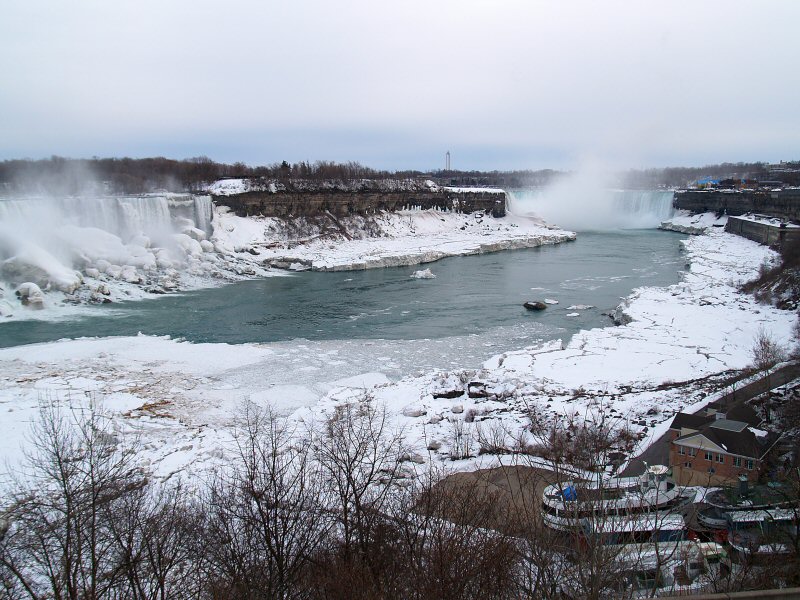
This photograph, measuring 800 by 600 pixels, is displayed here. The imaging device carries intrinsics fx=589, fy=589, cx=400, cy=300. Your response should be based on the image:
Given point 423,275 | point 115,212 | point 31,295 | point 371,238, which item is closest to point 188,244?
point 115,212

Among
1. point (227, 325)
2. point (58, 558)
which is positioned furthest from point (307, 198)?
point (58, 558)

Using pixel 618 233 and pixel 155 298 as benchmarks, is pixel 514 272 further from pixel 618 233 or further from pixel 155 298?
pixel 618 233

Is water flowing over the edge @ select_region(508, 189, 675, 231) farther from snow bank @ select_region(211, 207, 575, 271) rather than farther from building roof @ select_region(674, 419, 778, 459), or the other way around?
building roof @ select_region(674, 419, 778, 459)

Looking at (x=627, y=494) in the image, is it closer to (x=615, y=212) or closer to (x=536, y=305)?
(x=536, y=305)

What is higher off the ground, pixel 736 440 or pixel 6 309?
pixel 736 440

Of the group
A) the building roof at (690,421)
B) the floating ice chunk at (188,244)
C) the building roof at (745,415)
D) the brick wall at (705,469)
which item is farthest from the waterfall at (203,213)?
the brick wall at (705,469)

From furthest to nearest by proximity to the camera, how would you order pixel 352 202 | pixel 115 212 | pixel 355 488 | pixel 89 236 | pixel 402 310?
pixel 352 202, pixel 115 212, pixel 89 236, pixel 402 310, pixel 355 488

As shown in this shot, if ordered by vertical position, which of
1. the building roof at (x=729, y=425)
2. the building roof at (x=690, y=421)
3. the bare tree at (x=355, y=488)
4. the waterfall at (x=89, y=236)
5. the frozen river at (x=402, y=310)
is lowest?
the frozen river at (x=402, y=310)

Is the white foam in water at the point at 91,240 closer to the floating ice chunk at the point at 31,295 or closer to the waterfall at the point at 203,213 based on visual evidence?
the waterfall at the point at 203,213

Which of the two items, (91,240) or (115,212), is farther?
(115,212)
